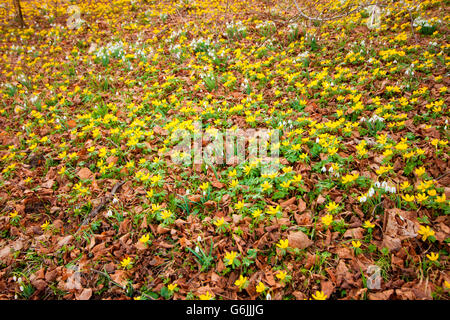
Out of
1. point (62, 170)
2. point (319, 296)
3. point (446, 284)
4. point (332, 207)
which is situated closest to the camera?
point (446, 284)

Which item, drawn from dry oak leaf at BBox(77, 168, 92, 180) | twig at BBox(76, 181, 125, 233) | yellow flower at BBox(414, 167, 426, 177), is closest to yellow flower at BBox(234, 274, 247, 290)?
twig at BBox(76, 181, 125, 233)

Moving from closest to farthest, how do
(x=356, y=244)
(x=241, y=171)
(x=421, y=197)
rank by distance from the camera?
1. (x=356, y=244)
2. (x=421, y=197)
3. (x=241, y=171)

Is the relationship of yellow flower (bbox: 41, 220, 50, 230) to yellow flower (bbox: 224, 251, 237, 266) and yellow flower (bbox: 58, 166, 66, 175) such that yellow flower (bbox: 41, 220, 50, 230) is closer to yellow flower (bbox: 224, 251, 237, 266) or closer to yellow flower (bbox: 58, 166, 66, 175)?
yellow flower (bbox: 58, 166, 66, 175)

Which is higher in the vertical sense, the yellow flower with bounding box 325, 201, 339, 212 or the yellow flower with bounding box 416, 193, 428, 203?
the yellow flower with bounding box 416, 193, 428, 203

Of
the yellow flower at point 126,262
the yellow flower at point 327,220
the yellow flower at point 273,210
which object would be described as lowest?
the yellow flower at point 126,262

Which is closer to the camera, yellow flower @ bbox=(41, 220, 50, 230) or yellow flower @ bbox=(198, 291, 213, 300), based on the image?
yellow flower @ bbox=(198, 291, 213, 300)

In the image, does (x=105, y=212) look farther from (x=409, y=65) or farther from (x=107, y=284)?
(x=409, y=65)

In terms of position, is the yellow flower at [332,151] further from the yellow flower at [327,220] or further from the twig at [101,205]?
the twig at [101,205]

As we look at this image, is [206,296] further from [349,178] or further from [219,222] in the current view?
[349,178]

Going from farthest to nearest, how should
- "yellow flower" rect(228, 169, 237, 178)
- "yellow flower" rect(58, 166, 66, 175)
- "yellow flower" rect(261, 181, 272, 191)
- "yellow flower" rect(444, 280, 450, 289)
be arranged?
"yellow flower" rect(58, 166, 66, 175) → "yellow flower" rect(228, 169, 237, 178) → "yellow flower" rect(261, 181, 272, 191) → "yellow flower" rect(444, 280, 450, 289)

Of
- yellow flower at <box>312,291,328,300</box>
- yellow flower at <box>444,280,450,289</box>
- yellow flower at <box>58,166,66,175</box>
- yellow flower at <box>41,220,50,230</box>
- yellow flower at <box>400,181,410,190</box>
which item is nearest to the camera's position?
yellow flower at <box>444,280,450,289</box>

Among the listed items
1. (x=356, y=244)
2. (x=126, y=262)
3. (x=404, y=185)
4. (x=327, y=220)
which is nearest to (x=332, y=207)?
(x=327, y=220)

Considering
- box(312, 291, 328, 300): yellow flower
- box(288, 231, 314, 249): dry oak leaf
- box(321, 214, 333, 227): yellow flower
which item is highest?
box(321, 214, 333, 227): yellow flower

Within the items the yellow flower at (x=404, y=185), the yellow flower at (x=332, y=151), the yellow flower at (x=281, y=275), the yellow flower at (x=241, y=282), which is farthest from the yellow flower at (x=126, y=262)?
the yellow flower at (x=404, y=185)
